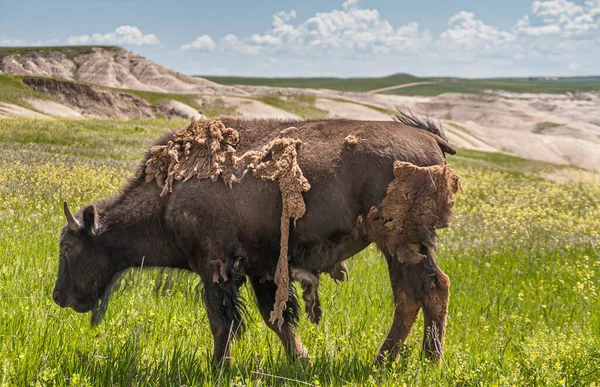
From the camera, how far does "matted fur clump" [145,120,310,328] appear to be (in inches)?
217

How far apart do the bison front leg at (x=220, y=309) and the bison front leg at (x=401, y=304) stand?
1.47m

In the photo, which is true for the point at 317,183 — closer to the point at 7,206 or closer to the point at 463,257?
the point at 463,257

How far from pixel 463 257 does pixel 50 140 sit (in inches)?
780

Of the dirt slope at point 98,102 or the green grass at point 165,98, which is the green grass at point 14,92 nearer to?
the dirt slope at point 98,102

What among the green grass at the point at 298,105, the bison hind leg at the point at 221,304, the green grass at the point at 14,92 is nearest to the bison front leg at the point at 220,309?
the bison hind leg at the point at 221,304

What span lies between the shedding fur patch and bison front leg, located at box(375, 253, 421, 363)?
0.12m

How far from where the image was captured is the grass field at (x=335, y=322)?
478 cm

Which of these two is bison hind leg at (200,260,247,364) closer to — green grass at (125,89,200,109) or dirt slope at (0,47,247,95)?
green grass at (125,89,200,109)

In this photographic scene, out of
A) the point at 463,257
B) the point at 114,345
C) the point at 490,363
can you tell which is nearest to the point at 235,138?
the point at 114,345

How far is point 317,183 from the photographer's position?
18.2 ft

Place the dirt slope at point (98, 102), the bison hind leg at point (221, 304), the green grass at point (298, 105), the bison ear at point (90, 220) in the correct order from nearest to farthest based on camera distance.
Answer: the bison hind leg at point (221, 304)
the bison ear at point (90, 220)
the dirt slope at point (98, 102)
the green grass at point (298, 105)

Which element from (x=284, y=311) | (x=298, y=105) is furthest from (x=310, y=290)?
(x=298, y=105)

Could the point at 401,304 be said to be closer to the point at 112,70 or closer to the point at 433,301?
the point at 433,301

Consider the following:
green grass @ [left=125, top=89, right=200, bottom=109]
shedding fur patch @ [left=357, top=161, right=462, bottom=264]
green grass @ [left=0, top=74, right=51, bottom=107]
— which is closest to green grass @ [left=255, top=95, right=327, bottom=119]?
green grass @ [left=125, top=89, right=200, bottom=109]
